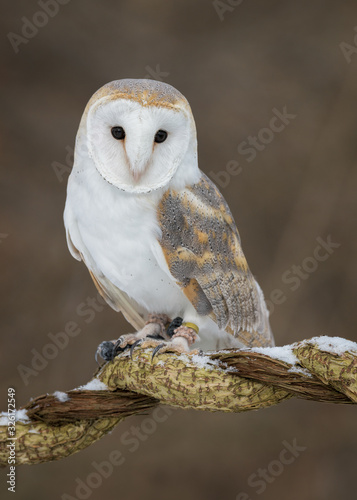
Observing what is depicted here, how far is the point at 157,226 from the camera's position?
3.61ft

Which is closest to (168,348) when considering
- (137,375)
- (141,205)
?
(137,375)

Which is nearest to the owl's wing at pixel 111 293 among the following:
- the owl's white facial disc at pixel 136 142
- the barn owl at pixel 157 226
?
the barn owl at pixel 157 226

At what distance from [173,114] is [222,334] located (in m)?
Answer: 0.43

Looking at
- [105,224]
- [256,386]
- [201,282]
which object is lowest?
[256,386]

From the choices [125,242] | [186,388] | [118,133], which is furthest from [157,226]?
[186,388]

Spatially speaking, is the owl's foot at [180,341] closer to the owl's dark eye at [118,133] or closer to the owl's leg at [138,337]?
the owl's leg at [138,337]

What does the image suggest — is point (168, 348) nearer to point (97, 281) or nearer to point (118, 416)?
point (118, 416)

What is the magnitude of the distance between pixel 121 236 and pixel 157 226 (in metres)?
0.06

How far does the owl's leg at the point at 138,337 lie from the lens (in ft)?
3.65

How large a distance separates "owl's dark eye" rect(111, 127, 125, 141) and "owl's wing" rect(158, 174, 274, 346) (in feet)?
0.42

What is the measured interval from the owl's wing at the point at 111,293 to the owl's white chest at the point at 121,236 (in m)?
0.02

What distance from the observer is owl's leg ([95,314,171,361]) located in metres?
1.11

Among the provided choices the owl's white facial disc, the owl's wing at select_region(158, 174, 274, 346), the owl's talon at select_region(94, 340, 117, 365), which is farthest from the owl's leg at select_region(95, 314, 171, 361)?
the owl's white facial disc

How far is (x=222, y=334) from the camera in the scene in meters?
1.24
